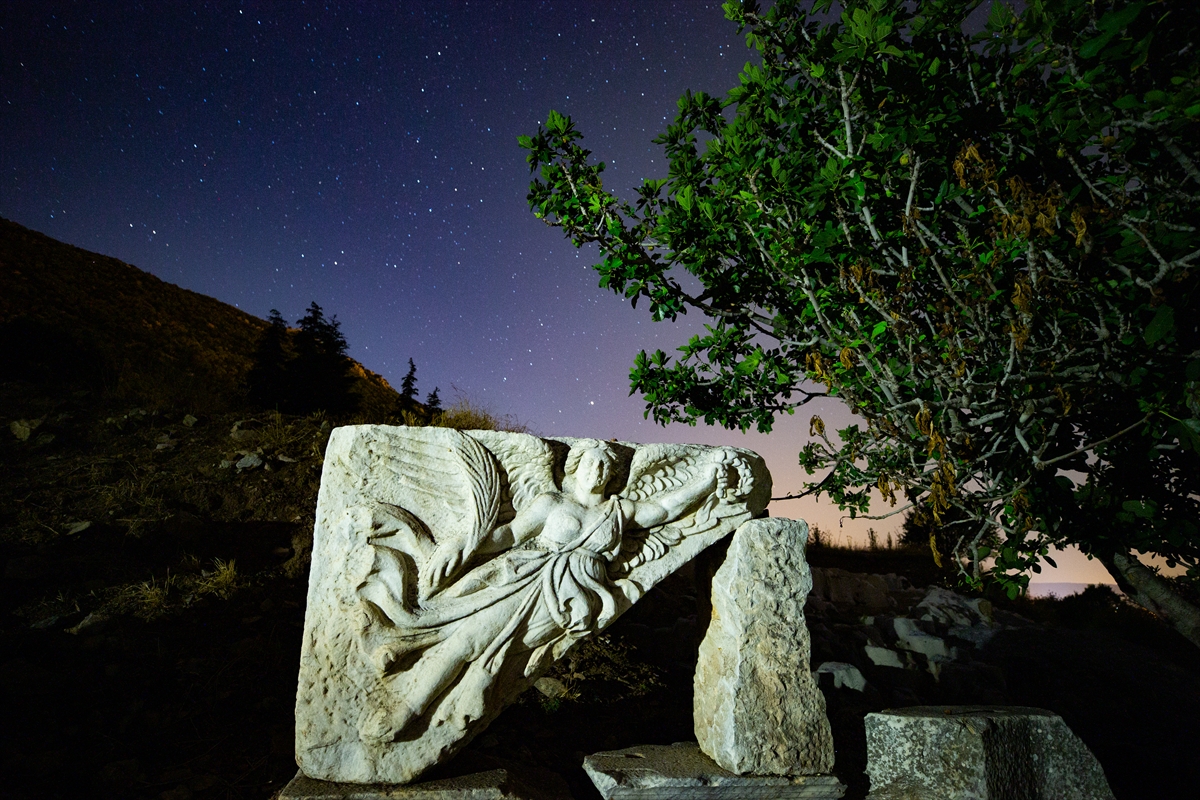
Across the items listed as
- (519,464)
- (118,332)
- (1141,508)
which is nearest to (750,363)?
(519,464)

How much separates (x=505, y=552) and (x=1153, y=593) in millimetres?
3252

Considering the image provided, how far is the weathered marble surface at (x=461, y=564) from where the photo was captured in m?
2.02

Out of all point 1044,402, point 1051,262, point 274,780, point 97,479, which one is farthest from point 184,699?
point 1051,262

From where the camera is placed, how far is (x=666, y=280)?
3531 mm

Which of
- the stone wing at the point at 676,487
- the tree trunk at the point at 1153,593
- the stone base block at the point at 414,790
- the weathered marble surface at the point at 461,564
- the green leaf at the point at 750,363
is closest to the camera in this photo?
the stone base block at the point at 414,790

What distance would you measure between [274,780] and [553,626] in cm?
164

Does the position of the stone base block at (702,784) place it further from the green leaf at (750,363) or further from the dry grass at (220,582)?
the dry grass at (220,582)

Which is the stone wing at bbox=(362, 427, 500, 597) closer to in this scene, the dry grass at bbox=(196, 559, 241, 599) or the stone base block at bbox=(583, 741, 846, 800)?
the stone base block at bbox=(583, 741, 846, 800)

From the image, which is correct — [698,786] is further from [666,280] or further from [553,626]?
[666,280]

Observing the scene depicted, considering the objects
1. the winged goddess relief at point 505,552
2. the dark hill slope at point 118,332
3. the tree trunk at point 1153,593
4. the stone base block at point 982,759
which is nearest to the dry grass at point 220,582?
the winged goddess relief at point 505,552

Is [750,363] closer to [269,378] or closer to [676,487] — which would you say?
[676,487]

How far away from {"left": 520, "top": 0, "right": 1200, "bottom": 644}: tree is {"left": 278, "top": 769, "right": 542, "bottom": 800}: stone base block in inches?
74.9

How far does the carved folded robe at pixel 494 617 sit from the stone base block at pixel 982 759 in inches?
51.9

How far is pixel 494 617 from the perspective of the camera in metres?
2.13
